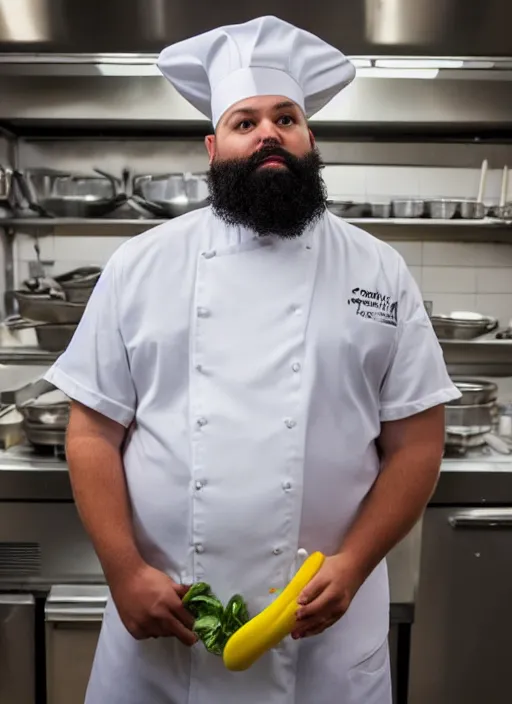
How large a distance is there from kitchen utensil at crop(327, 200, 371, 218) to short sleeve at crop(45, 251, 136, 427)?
1120 mm

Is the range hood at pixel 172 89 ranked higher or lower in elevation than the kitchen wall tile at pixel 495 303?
higher

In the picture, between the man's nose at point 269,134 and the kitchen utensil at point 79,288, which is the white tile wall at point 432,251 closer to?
the kitchen utensil at point 79,288

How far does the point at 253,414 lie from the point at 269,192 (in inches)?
12.4

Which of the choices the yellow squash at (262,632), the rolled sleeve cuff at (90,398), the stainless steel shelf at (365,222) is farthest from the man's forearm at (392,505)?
the stainless steel shelf at (365,222)

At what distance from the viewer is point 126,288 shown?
1020mm

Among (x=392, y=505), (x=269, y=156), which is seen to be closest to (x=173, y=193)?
(x=269, y=156)

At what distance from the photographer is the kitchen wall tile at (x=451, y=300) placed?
2.28 meters

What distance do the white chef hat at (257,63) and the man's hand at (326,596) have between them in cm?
68

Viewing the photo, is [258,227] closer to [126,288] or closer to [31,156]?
[126,288]

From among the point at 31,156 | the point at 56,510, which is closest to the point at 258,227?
the point at 56,510

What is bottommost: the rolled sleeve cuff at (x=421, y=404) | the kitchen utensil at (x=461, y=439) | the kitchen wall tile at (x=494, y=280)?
the kitchen utensil at (x=461, y=439)

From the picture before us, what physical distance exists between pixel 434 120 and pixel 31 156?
50.2 inches

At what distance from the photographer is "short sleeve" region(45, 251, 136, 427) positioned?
3.27ft

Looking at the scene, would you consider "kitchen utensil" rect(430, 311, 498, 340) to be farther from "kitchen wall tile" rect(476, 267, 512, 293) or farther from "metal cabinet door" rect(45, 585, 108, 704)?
"metal cabinet door" rect(45, 585, 108, 704)
